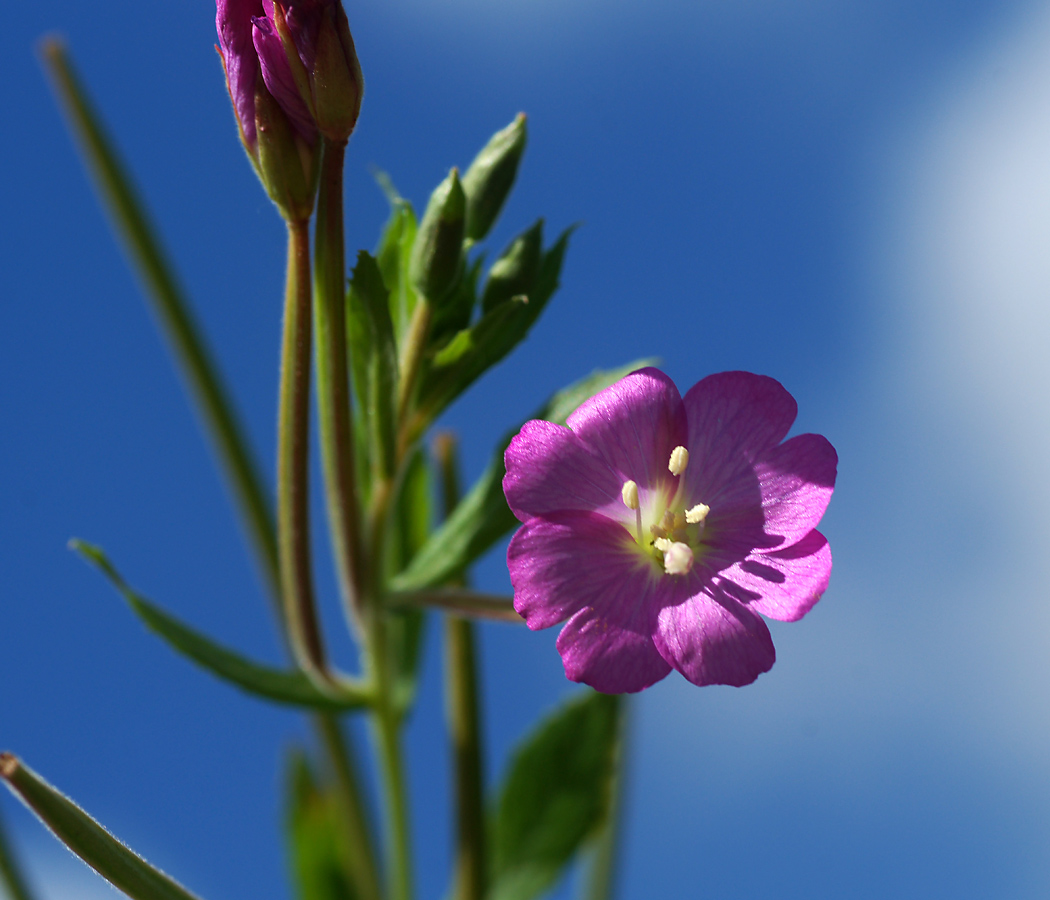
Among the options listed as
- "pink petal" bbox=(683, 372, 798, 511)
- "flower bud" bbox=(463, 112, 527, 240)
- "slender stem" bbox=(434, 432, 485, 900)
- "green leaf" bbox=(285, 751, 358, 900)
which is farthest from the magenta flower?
"green leaf" bbox=(285, 751, 358, 900)

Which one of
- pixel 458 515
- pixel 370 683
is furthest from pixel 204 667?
pixel 458 515

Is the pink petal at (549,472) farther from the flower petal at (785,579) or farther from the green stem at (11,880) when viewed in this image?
the green stem at (11,880)

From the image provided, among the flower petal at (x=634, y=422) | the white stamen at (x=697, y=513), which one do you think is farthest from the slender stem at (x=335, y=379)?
the white stamen at (x=697, y=513)

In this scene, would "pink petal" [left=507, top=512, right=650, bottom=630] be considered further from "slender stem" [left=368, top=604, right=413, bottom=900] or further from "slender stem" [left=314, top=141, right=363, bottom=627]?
"slender stem" [left=368, top=604, right=413, bottom=900]

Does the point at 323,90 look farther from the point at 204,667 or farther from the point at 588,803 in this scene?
the point at 588,803

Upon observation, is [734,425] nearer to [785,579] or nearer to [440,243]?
[785,579]
